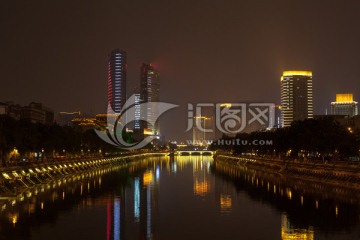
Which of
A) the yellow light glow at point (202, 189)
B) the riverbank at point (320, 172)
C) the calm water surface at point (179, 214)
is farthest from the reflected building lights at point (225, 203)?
the riverbank at point (320, 172)

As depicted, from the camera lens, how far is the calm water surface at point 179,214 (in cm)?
2706

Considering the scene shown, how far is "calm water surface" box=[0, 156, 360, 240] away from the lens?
27062 millimetres

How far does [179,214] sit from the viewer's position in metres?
34.2

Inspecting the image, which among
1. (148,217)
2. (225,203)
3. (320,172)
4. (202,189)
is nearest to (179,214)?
(148,217)

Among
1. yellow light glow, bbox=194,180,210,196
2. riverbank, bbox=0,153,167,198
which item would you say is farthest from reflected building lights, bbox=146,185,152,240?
riverbank, bbox=0,153,167,198

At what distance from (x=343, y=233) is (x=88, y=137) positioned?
308 ft

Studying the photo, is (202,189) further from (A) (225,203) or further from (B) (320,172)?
(B) (320,172)

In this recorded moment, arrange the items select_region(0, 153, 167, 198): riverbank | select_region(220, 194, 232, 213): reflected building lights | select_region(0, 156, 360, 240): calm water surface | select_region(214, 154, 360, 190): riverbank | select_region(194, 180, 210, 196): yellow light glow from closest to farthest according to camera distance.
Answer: select_region(0, 156, 360, 240): calm water surface → select_region(220, 194, 232, 213): reflected building lights → select_region(0, 153, 167, 198): riverbank → select_region(214, 154, 360, 190): riverbank → select_region(194, 180, 210, 196): yellow light glow

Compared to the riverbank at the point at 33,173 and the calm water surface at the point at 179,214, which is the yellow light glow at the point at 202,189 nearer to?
the calm water surface at the point at 179,214

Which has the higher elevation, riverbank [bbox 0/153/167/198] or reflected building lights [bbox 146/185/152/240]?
riverbank [bbox 0/153/167/198]

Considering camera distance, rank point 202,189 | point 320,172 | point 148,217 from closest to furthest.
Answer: point 148,217, point 202,189, point 320,172

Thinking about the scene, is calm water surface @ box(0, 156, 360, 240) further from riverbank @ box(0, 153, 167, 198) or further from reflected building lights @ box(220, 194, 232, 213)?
riverbank @ box(0, 153, 167, 198)

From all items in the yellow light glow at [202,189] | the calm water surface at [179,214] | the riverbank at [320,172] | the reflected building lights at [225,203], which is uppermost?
the riverbank at [320,172]

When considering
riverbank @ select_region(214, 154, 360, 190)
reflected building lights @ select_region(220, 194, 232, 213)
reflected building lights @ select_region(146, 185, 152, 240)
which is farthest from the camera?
riverbank @ select_region(214, 154, 360, 190)
